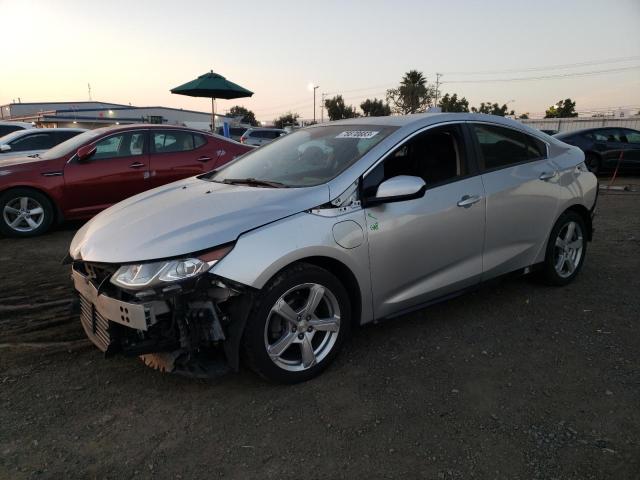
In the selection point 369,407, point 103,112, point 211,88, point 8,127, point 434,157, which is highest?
point 103,112

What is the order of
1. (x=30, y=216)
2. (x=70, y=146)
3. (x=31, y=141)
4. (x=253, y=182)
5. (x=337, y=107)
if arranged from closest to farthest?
(x=253, y=182), (x=30, y=216), (x=70, y=146), (x=31, y=141), (x=337, y=107)

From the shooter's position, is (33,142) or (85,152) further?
(33,142)

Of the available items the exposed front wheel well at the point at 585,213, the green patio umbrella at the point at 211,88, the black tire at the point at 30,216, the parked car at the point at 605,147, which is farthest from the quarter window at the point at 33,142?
the parked car at the point at 605,147

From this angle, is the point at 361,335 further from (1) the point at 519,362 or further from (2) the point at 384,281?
(1) the point at 519,362

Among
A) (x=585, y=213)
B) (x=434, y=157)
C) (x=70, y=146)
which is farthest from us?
(x=70, y=146)

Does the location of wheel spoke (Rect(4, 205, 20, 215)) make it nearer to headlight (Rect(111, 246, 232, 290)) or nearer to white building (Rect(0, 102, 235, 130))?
headlight (Rect(111, 246, 232, 290))

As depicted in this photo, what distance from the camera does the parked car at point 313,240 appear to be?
2.45 metres

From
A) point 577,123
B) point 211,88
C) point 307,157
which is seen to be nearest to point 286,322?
point 307,157

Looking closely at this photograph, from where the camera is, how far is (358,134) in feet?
11.1

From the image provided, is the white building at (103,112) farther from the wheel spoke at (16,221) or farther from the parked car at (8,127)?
the wheel spoke at (16,221)

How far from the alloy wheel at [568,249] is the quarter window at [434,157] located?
4.50 feet

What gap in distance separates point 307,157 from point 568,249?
258 cm

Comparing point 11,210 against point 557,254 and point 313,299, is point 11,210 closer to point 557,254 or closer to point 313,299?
point 313,299

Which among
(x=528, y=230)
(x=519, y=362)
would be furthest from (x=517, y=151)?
(x=519, y=362)
